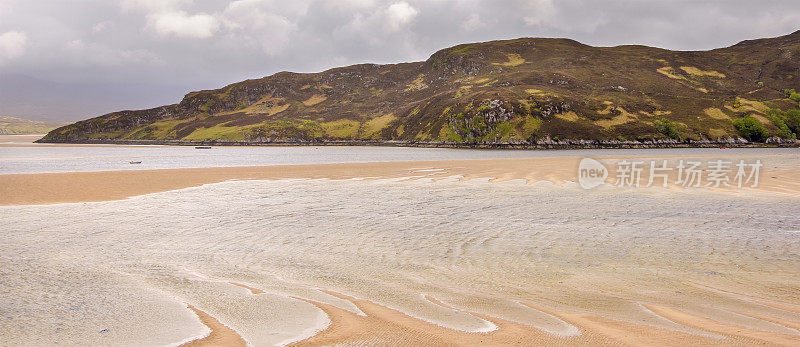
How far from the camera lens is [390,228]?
48.0ft

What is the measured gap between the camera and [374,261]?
1048 cm

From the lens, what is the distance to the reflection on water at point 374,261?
21.7 ft

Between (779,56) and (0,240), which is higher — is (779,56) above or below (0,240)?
above

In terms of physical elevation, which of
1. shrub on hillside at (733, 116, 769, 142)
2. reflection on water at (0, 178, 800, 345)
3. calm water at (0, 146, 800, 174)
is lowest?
reflection on water at (0, 178, 800, 345)

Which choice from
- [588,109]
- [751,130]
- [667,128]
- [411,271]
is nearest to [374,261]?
[411,271]

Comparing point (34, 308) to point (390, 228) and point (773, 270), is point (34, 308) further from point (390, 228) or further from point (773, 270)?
point (773, 270)

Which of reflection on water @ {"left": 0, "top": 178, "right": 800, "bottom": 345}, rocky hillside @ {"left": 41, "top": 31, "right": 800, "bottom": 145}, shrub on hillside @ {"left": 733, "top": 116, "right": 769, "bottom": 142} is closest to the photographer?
reflection on water @ {"left": 0, "top": 178, "right": 800, "bottom": 345}

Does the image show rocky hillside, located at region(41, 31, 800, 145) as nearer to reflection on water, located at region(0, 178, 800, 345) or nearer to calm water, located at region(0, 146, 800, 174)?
calm water, located at region(0, 146, 800, 174)

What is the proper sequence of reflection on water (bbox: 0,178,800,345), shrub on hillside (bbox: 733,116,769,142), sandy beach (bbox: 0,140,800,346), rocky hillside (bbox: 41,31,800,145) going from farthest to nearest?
rocky hillside (bbox: 41,31,800,145), shrub on hillside (bbox: 733,116,769,142), reflection on water (bbox: 0,178,800,345), sandy beach (bbox: 0,140,800,346)

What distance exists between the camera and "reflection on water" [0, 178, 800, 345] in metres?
6.63

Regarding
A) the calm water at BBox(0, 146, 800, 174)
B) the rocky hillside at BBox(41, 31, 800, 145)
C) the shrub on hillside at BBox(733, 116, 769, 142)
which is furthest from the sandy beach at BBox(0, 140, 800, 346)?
the shrub on hillside at BBox(733, 116, 769, 142)

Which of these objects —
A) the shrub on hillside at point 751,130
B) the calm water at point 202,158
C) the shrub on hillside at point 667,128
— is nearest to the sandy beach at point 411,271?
the calm water at point 202,158

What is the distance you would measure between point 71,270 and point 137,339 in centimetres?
519

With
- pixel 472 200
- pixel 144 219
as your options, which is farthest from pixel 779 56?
pixel 144 219
